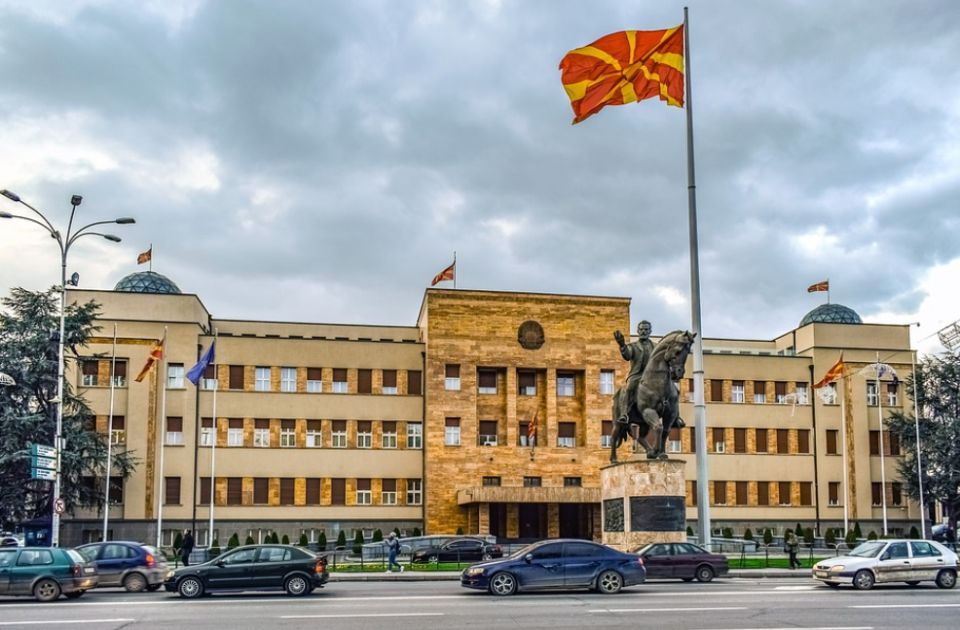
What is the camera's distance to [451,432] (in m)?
62.9

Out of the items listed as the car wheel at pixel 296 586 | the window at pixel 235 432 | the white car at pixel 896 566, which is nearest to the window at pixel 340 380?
the window at pixel 235 432

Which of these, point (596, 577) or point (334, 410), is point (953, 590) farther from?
point (334, 410)

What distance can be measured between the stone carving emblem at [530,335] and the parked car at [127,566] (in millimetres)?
36237

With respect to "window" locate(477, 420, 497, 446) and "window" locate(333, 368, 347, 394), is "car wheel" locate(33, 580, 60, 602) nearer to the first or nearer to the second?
"window" locate(333, 368, 347, 394)

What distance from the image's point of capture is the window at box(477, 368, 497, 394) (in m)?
→ 64.1

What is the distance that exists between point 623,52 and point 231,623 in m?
18.2

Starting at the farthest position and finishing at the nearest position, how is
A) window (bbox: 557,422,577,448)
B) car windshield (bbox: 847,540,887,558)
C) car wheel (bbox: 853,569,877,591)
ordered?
1. window (bbox: 557,422,577,448)
2. car windshield (bbox: 847,540,887,558)
3. car wheel (bbox: 853,569,877,591)

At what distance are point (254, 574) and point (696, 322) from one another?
43.6 feet

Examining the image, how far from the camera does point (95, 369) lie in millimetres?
60656

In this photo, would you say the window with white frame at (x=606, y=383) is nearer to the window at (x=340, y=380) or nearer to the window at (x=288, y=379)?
the window at (x=340, y=380)

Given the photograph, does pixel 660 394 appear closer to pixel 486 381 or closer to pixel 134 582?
pixel 134 582

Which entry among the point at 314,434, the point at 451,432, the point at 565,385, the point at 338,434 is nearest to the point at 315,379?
the point at 314,434

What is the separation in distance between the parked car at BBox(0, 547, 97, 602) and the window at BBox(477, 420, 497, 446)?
1533 inches

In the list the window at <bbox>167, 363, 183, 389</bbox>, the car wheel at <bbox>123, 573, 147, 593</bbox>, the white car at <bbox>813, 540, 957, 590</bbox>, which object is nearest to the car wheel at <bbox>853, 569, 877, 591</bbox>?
the white car at <bbox>813, 540, 957, 590</bbox>
